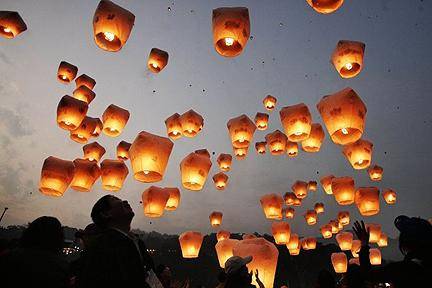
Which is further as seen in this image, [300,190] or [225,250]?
[300,190]

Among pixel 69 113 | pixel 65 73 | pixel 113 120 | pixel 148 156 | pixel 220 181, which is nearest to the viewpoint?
pixel 148 156

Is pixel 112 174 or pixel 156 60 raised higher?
pixel 156 60

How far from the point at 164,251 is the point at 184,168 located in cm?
2802

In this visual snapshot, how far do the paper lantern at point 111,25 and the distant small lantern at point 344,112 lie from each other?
12.2 feet

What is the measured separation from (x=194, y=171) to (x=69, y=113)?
2.85 metres

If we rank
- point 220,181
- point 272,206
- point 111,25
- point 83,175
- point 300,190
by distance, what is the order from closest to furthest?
point 111,25 → point 83,175 → point 272,206 → point 220,181 → point 300,190

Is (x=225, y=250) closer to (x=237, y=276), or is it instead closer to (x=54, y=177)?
(x=54, y=177)

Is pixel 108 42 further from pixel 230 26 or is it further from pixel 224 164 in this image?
pixel 224 164

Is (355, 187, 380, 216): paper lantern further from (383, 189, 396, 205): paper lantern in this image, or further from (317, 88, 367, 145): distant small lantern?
(383, 189, 396, 205): paper lantern

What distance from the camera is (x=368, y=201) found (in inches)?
289

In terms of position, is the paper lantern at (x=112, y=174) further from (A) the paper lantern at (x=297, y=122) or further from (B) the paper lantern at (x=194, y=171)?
(A) the paper lantern at (x=297, y=122)

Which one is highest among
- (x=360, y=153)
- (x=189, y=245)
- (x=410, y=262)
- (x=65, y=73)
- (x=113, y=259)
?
(x=65, y=73)

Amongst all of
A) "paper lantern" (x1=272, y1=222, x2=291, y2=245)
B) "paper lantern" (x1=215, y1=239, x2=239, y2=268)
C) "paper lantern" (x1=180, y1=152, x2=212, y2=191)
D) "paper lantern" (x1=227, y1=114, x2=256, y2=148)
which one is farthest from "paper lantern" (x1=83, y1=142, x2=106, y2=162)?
"paper lantern" (x1=272, y1=222, x2=291, y2=245)

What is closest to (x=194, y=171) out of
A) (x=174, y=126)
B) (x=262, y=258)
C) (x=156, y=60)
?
(x=262, y=258)
